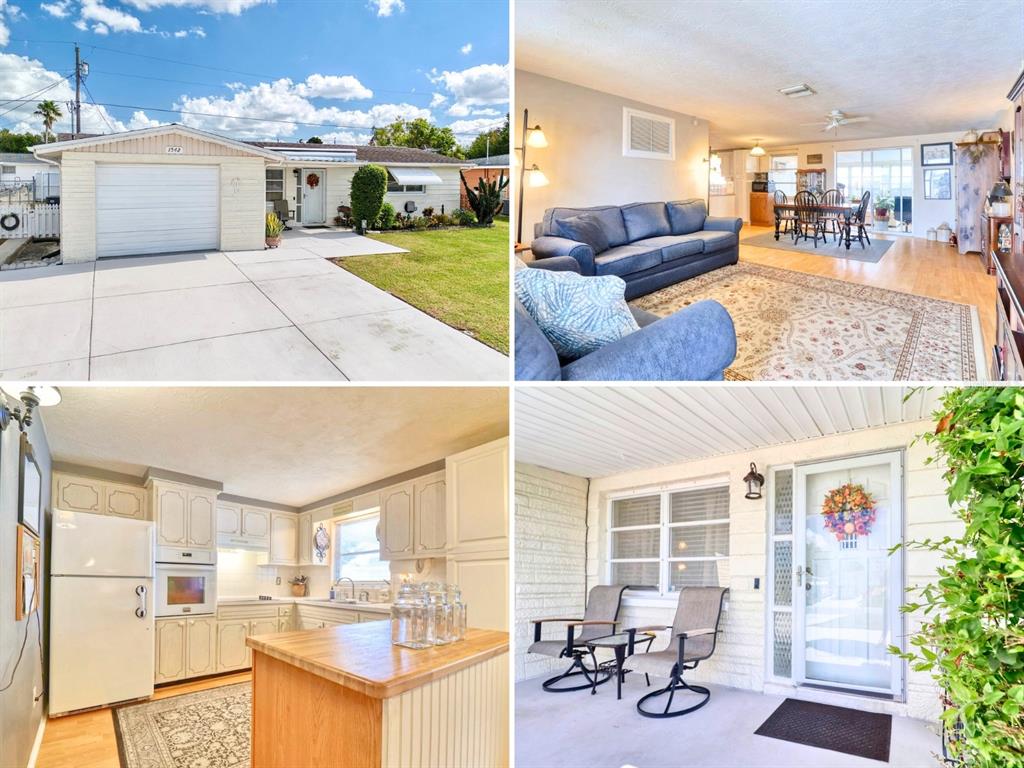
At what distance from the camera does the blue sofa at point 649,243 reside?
3.98 metres

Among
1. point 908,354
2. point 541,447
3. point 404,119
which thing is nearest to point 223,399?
point 541,447

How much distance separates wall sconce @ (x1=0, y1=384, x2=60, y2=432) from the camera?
209 centimetres

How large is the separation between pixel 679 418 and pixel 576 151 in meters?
2.08

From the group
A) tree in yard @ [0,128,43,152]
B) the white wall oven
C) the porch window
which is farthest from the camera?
the white wall oven

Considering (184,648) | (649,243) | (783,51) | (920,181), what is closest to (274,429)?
(184,648)

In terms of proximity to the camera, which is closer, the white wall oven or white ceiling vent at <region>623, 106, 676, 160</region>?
white ceiling vent at <region>623, 106, 676, 160</region>

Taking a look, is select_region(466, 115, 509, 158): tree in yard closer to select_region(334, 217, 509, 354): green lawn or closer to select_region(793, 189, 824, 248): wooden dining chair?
select_region(334, 217, 509, 354): green lawn

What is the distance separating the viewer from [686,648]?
4.14m

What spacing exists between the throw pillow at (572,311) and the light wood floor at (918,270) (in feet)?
7.16

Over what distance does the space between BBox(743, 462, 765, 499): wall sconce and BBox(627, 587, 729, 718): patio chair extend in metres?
0.67

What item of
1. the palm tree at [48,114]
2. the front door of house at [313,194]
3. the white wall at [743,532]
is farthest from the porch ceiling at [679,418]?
the palm tree at [48,114]

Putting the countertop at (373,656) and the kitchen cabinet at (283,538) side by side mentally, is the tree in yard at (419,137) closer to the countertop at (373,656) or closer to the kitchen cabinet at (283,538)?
the countertop at (373,656)

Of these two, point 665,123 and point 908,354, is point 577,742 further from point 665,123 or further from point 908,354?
point 665,123

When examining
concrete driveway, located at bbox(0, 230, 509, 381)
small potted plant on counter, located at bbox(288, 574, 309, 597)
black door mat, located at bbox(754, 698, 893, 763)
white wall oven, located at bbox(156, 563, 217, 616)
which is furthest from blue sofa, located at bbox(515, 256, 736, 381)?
small potted plant on counter, located at bbox(288, 574, 309, 597)
